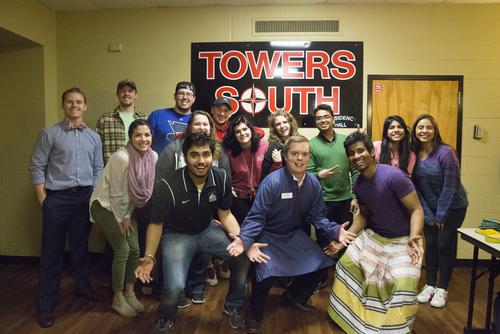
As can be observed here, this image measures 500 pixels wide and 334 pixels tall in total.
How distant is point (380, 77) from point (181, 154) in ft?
7.69

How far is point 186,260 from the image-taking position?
243 centimetres

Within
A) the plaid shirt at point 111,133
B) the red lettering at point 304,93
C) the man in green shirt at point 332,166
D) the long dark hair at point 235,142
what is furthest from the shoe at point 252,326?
the red lettering at point 304,93

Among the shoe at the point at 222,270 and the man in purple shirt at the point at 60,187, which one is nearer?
the man in purple shirt at the point at 60,187

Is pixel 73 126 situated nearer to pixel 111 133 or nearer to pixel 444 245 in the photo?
pixel 111 133

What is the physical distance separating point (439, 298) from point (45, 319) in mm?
2868

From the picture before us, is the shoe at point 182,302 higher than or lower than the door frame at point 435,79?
lower

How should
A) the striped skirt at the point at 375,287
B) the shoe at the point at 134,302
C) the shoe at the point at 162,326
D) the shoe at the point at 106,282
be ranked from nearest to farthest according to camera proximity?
the striped skirt at the point at 375,287 < the shoe at the point at 162,326 < the shoe at the point at 134,302 < the shoe at the point at 106,282

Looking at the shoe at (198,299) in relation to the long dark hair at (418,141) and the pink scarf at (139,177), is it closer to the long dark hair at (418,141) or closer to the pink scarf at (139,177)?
the pink scarf at (139,177)

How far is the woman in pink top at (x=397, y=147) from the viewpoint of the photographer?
2.97 m

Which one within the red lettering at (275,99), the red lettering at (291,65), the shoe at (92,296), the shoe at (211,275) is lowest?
the shoe at (92,296)

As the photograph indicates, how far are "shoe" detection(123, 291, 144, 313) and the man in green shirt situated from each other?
1.66 metres

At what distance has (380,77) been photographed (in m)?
3.90

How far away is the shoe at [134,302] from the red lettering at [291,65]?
256cm

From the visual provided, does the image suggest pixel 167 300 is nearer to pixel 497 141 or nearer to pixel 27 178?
pixel 27 178
